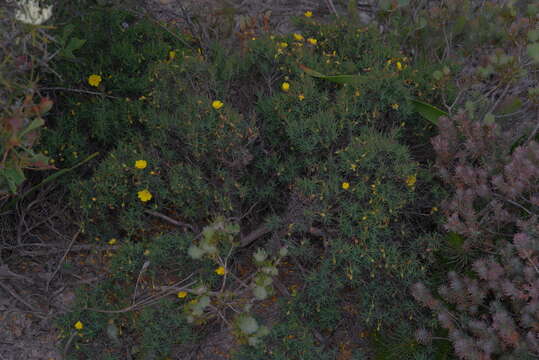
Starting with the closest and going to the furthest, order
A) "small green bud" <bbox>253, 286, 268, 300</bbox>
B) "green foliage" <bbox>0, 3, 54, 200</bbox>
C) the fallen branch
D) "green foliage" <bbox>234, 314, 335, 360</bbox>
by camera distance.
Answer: "green foliage" <bbox>0, 3, 54, 200</bbox> → "small green bud" <bbox>253, 286, 268, 300</bbox> → "green foliage" <bbox>234, 314, 335, 360</bbox> → the fallen branch

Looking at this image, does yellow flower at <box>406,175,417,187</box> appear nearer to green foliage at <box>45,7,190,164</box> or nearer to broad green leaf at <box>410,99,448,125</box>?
broad green leaf at <box>410,99,448,125</box>

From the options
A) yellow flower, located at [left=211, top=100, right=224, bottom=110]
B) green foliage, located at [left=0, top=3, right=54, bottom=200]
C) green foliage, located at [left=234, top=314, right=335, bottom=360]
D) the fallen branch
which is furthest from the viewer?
the fallen branch

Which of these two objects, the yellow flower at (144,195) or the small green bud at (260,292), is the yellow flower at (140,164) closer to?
the yellow flower at (144,195)

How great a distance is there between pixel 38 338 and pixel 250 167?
1344 mm

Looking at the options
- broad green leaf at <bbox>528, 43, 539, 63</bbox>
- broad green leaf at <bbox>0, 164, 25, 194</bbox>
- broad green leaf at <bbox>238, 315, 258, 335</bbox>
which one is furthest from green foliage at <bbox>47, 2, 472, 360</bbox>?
broad green leaf at <bbox>0, 164, 25, 194</bbox>

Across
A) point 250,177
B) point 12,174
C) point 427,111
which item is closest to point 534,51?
point 427,111

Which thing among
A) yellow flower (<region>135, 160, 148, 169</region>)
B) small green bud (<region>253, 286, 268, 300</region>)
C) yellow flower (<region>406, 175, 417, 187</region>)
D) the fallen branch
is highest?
yellow flower (<region>406, 175, 417, 187</region>)

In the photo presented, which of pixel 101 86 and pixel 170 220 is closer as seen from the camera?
pixel 170 220

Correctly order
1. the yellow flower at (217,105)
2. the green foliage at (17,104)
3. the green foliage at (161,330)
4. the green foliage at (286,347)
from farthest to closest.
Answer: the yellow flower at (217,105), the green foliage at (161,330), the green foliage at (286,347), the green foliage at (17,104)

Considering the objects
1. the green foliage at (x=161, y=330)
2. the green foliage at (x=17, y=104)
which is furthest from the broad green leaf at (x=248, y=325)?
the green foliage at (x=17, y=104)

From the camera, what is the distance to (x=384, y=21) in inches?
143

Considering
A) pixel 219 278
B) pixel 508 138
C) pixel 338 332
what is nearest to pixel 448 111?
pixel 508 138

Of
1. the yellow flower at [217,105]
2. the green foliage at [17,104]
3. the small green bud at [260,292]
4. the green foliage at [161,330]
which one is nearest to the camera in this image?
the green foliage at [17,104]

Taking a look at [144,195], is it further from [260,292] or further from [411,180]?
[411,180]
